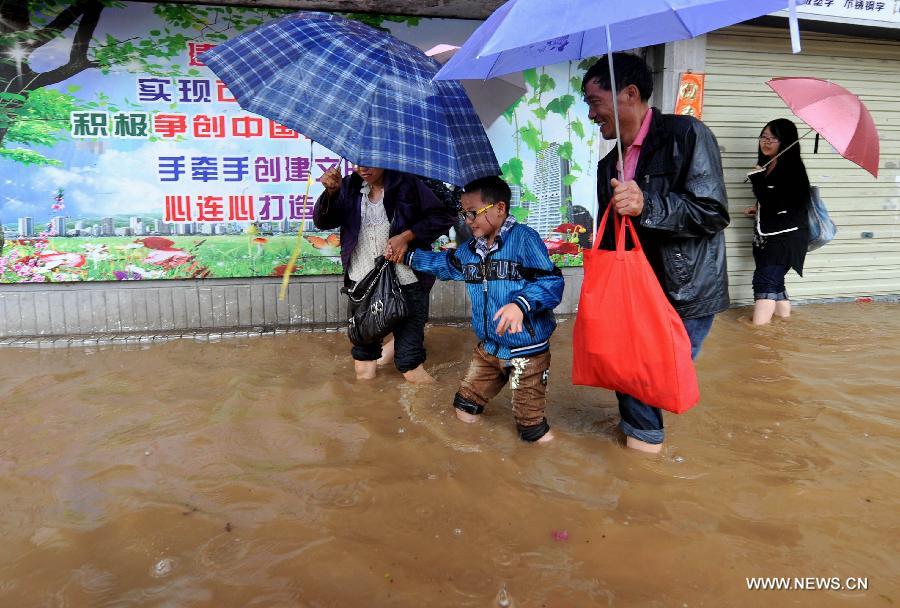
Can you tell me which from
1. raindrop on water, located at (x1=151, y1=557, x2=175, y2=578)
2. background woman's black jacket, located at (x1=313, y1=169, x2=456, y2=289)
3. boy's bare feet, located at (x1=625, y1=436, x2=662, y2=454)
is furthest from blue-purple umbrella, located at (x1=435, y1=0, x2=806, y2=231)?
raindrop on water, located at (x1=151, y1=557, x2=175, y2=578)

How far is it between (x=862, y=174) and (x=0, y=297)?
29.6ft

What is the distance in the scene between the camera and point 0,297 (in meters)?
5.25

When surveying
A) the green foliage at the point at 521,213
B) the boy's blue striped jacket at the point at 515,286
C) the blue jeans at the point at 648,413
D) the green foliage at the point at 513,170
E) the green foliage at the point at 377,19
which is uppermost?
the green foliage at the point at 377,19

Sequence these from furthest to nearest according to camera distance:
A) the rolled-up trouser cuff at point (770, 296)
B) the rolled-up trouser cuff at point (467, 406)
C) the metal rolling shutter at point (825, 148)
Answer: the metal rolling shutter at point (825, 148)
the rolled-up trouser cuff at point (770, 296)
the rolled-up trouser cuff at point (467, 406)

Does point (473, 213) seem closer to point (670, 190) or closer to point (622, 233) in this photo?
point (622, 233)

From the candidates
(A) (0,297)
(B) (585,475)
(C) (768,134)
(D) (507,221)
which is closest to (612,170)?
(D) (507,221)

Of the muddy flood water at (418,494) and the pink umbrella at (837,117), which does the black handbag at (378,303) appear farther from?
the pink umbrella at (837,117)

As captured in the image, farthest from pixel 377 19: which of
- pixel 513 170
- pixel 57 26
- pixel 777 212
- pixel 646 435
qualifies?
pixel 646 435

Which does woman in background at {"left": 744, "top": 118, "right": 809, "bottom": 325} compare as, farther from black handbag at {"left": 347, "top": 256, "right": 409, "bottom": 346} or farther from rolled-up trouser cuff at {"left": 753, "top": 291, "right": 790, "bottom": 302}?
black handbag at {"left": 347, "top": 256, "right": 409, "bottom": 346}

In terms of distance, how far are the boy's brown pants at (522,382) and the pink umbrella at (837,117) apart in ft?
11.0

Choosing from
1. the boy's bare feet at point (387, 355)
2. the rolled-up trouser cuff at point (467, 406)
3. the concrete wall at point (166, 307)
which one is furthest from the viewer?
the concrete wall at point (166, 307)

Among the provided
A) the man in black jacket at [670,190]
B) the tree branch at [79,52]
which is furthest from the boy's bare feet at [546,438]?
the tree branch at [79,52]

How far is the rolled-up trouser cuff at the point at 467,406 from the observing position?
3.63m

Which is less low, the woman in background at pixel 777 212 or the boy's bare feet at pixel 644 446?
the woman in background at pixel 777 212
